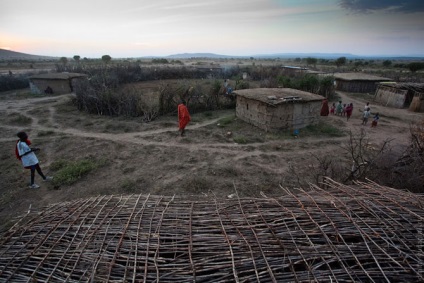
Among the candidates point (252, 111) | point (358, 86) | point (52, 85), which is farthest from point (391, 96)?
point (52, 85)

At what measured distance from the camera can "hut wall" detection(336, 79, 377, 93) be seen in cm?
2516

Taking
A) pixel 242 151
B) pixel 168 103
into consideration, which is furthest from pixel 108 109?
pixel 242 151

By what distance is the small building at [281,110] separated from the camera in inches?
482

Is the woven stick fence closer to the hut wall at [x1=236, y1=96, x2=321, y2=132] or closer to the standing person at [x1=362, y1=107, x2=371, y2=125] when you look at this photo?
the hut wall at [x1=236, y1=96, x2=321, y2=132]

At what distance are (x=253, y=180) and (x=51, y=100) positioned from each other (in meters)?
19.9

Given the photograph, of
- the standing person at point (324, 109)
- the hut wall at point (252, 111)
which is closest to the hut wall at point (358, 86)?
the standing person at point (324, 109)

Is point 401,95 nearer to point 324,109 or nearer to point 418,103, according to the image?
point 418,103

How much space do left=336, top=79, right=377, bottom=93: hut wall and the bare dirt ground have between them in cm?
935

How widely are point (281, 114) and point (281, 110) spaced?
0.22 meters

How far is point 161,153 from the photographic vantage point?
1008cm

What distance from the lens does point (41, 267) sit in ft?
6.93

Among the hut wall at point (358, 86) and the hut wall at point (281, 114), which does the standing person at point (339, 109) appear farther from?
the hut wall at point (358, 86)

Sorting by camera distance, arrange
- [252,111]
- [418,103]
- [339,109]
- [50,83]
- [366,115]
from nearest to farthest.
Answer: [252,111], [366,115], [339,109], [418,103], [50,83]

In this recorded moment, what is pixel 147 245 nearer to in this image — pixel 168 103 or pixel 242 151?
pixel 242 151
